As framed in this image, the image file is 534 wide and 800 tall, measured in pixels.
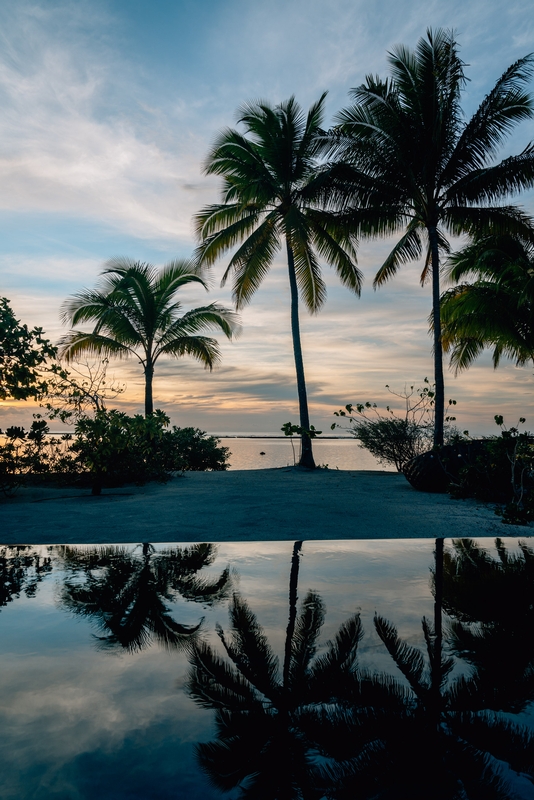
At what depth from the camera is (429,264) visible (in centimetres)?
1548

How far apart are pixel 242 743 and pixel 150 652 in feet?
1.99

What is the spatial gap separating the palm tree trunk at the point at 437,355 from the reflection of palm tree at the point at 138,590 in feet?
32.9

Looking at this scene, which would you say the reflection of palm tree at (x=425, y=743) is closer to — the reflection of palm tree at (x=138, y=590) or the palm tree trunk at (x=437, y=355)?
the reflection of palm tree at (x=138, y=590)

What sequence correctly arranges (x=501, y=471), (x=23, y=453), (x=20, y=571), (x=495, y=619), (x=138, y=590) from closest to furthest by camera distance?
(x=495, y=619) < (x=138, y=590) < (x=20, y=571) < (x=501, y=471) < (x=23, y=453)

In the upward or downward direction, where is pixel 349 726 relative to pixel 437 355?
downward

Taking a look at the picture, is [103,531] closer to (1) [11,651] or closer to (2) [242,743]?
(1) [11,651]

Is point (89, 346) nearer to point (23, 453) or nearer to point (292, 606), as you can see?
point (23, 453)

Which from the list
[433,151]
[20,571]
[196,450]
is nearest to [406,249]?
[433,151]

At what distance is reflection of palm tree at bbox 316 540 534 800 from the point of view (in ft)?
3.83

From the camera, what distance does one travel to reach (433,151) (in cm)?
1316

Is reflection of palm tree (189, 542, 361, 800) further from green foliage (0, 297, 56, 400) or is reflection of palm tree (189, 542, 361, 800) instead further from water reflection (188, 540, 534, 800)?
green foliage (0, 297, 56, 400)

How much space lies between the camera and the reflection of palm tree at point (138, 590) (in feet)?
6.61

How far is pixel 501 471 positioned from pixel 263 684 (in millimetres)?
7992

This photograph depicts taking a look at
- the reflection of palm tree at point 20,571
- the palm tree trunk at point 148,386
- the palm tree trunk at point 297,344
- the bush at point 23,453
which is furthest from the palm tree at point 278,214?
the reflection of palm tree at point 20,571
